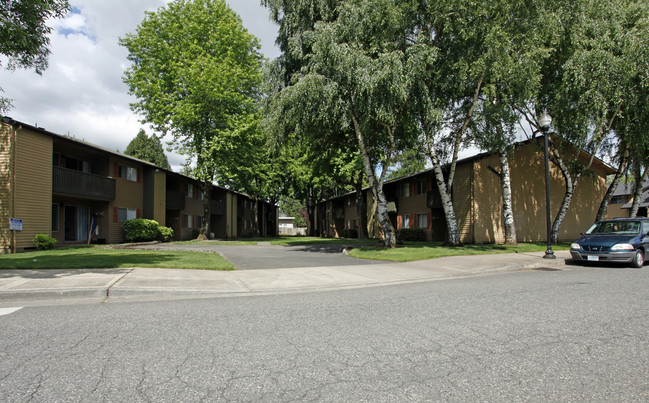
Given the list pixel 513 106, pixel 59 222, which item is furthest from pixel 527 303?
pixel 59 222

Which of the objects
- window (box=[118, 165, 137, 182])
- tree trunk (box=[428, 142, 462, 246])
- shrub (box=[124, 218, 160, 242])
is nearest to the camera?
tree trunk (box=[428, 142, 462, 246])

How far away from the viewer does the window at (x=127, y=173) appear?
26.1m

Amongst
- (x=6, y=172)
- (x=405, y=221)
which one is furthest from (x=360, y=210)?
(x=6, y=172)

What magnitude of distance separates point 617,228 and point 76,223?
90.5 feet

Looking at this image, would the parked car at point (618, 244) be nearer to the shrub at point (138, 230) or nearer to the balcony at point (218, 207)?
the shrub at point (138, 230)

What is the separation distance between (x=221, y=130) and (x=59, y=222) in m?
12.1

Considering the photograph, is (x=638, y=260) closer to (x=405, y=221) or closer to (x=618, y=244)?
(x=618, y=244)

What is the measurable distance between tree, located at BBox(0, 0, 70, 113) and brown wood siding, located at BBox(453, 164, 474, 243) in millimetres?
22377

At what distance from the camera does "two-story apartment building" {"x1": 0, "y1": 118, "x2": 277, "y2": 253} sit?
1798 cm

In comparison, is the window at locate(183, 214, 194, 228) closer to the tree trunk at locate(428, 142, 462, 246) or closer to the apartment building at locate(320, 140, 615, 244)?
the apartment building at locate(320, 140, 615, 244)

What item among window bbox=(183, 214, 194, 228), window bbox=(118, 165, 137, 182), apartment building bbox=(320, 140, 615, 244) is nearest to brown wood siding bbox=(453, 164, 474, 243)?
apartment building bbox=(320, 140, 615, 244)

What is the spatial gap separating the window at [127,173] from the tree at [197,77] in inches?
142

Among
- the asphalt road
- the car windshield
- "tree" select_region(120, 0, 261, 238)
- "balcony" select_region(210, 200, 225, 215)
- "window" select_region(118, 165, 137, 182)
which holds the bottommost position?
the asphalt road

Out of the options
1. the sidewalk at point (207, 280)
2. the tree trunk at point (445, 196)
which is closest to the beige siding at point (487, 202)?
the tree trunk at point (445, 196)
